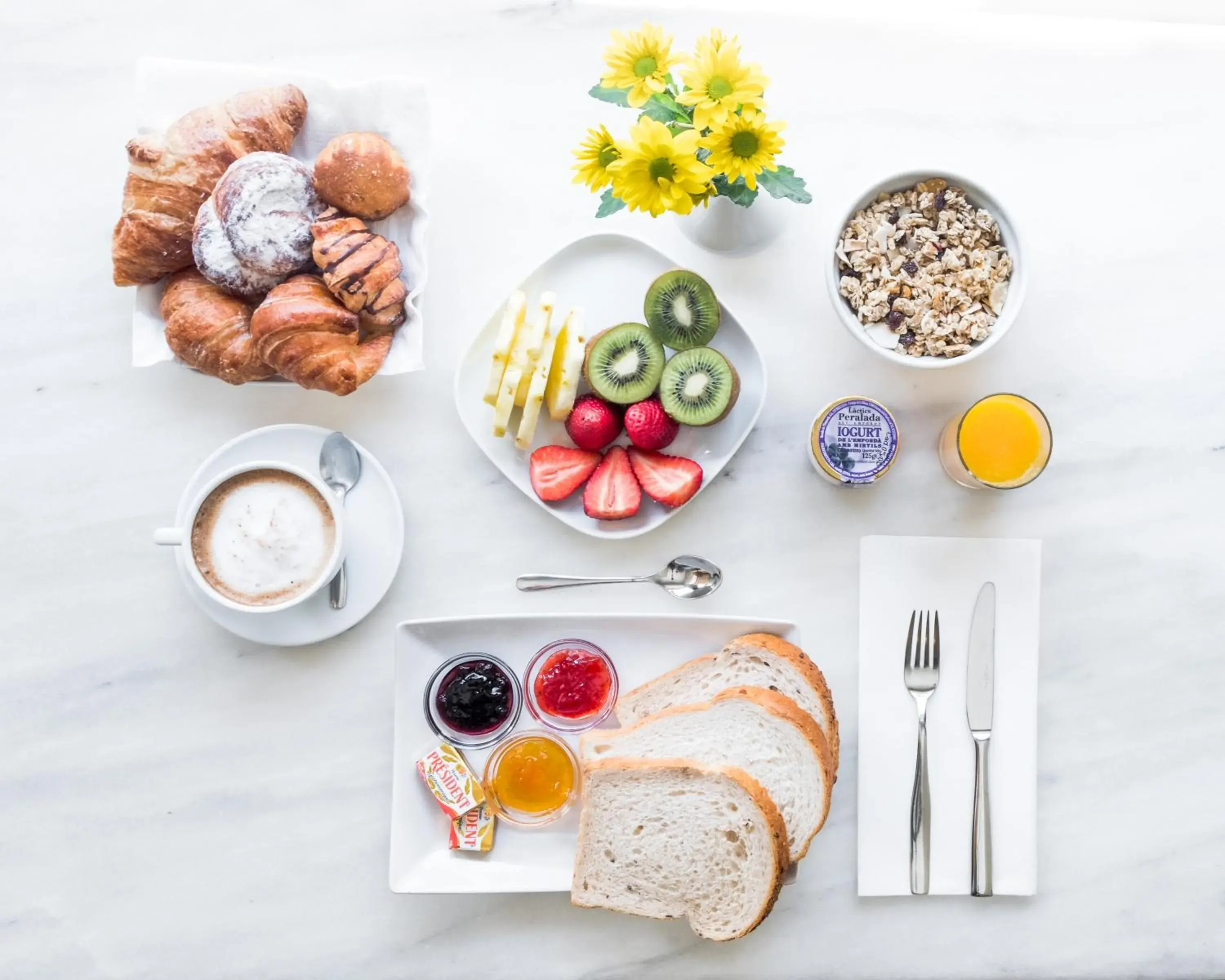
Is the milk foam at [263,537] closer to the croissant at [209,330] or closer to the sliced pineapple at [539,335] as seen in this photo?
the croissant at [209,330]

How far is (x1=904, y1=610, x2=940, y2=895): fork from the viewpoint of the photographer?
1604 millimetres

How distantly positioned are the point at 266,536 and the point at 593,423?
20.1 inches

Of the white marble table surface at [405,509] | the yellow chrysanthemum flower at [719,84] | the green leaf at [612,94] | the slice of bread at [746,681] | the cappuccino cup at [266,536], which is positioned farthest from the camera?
the white marble table surface at [405,509]

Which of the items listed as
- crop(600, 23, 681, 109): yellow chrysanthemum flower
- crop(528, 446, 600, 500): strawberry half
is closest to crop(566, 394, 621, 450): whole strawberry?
crop(528, 446, 600, 500): strawberry half

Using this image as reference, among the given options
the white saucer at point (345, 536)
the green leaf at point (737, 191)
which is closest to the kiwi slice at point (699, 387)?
the green leaf at point (737, 191)

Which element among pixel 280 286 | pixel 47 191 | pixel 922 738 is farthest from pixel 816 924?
pixel 47 191

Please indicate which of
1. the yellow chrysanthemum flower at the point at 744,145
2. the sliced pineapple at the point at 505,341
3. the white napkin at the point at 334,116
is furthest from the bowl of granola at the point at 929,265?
the white napkin at the point at 334,116

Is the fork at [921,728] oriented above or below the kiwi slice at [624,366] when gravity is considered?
below

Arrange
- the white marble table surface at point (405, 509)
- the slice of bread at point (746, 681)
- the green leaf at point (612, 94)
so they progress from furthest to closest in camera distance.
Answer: the white marble table surface at point (405, 509) < the slice of bread at point (746, 681) < the green leaf at point (612, 94)

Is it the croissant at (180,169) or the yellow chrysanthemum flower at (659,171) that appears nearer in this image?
the yellow chrysanthemum flower at (659,171)

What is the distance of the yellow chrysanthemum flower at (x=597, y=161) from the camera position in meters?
1.30

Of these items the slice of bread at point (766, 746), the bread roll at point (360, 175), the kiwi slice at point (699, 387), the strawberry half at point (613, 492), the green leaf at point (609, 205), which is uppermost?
the bread roll at point (360, 175)

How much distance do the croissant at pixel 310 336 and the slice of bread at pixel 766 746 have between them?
0.71m

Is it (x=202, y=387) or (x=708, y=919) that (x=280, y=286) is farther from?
(x=708, y=919)
